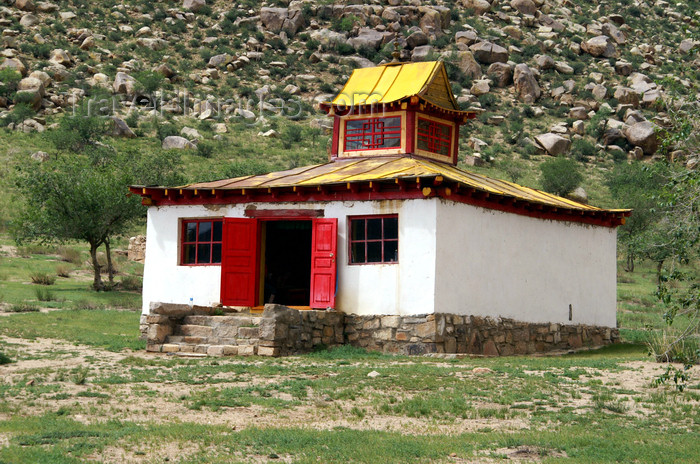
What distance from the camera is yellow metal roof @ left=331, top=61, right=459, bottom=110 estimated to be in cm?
2402

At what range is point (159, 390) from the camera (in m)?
13.7

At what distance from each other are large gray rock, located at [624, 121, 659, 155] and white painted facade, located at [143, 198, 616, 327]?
36.7 meters

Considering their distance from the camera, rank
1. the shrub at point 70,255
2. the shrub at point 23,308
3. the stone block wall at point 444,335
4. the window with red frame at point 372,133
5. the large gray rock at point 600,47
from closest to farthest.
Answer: the stone block wall at point 444,335 < the window with red frame at point 372,133 < the shrub at point 23,308 < the shrub at point 70,255 < the large gray rock at point 600,47

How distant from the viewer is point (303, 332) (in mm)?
18797

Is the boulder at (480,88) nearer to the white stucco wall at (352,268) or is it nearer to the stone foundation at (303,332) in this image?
the white stucco wall at (352,268)

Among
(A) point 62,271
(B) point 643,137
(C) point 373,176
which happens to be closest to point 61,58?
(A) point 62,271

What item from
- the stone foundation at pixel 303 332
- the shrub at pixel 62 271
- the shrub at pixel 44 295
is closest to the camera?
the stone foundation at pixel 303 332

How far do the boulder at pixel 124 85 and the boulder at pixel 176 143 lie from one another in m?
7.66

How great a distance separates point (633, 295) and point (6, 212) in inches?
1114

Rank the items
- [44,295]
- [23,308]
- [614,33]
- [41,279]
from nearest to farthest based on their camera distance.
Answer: [23,308] < [44,295] < [41,279] < [614,33]

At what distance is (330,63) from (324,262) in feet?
160

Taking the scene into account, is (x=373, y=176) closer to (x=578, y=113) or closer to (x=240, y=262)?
(x=240, y=262)

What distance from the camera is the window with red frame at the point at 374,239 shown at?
1967cm

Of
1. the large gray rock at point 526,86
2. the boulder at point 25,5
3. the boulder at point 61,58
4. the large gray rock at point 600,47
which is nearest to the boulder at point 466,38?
the large gray rock at point 526,86
